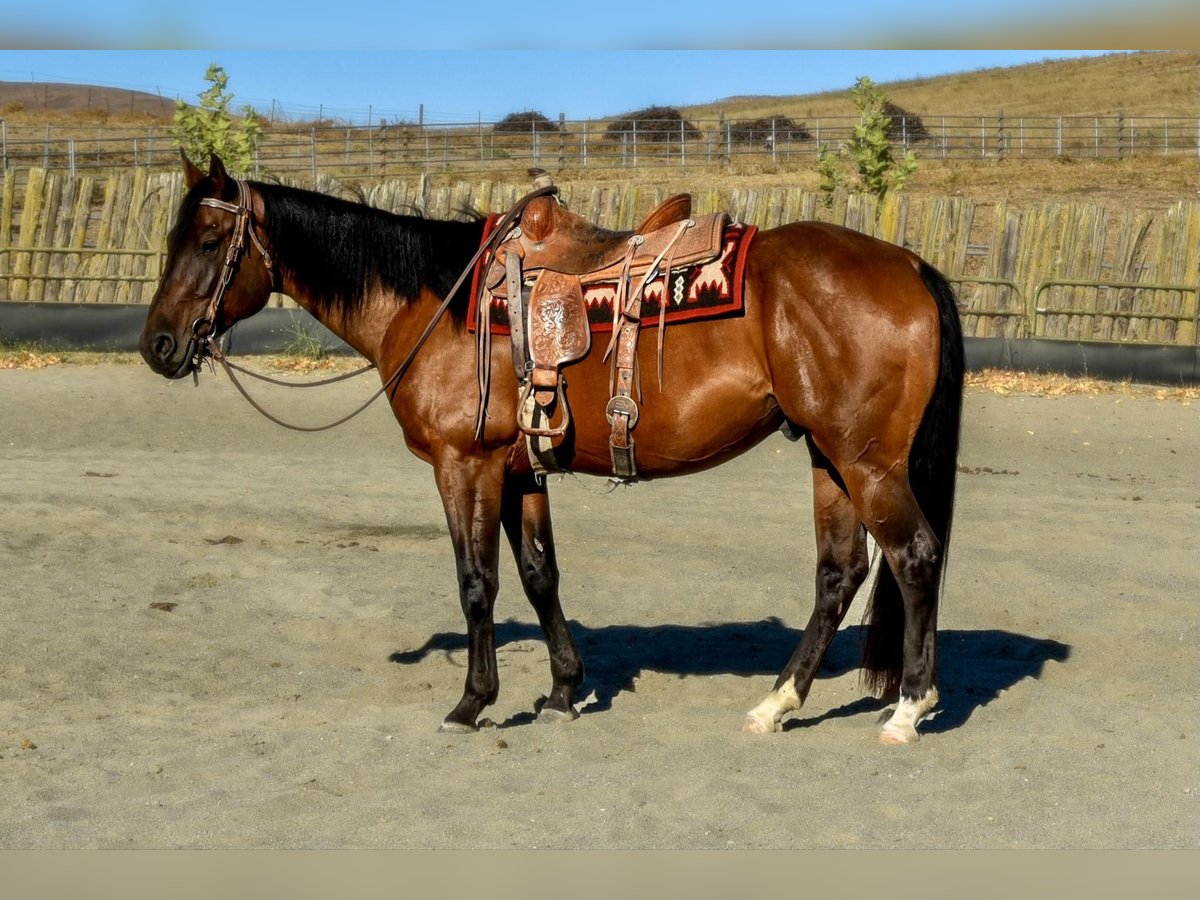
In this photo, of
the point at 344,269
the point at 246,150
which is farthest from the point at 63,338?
the point at 344,269

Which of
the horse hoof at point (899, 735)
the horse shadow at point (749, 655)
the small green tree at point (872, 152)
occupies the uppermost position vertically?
the small green tree at point (872, 152)

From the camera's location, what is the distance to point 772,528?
314 inches

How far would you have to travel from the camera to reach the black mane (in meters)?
4.93

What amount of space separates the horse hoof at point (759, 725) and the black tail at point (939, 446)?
23.4 inches

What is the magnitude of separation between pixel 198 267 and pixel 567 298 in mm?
1406

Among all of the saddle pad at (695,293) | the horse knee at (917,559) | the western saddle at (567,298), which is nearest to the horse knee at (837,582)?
the horse knee at (917,559)

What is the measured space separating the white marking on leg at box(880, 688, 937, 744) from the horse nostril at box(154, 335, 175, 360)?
296 centimetres

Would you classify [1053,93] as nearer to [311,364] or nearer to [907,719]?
[311,364]

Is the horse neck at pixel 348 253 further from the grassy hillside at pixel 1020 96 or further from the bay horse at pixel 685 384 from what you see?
the grassy hillside at pixel 1020 96

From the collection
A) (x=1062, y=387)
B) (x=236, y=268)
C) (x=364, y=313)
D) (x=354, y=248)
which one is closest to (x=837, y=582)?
(x=364, y=313)

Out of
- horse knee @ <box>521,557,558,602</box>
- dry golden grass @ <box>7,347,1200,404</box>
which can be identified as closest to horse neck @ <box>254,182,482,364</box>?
horse knee @ <box>521,557,558,602</box>

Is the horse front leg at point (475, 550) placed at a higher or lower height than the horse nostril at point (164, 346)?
lower

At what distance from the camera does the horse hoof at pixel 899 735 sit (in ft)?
15.0

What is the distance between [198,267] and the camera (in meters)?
4.84
